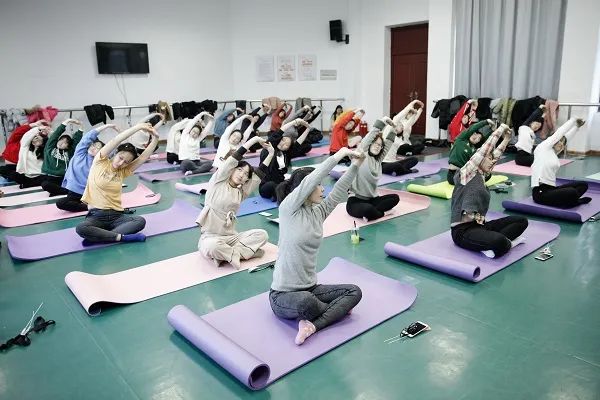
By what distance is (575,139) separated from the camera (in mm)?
8672

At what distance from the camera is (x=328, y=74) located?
12586 millimetres

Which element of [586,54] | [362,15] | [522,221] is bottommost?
[522,221]

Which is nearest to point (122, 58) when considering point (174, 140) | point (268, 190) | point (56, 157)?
point (174, 140)

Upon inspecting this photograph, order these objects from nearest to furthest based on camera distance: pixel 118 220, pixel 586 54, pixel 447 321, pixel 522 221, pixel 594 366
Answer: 1. pixel 594 366
2. pixel 447 321
3. pixel 522 221
4. pixel 118 220
5. pixel 586 54

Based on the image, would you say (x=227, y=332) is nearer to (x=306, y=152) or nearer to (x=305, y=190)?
(x=305, y=190)

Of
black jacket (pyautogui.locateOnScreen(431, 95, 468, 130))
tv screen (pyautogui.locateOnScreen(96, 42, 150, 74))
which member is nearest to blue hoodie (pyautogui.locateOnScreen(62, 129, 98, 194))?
tv screen (pyautogui.locateOnScreen(96, 42, 150, 74))

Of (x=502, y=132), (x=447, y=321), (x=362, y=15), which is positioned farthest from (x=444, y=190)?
(x=362, y=15)

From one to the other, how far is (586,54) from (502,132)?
17.1 ft

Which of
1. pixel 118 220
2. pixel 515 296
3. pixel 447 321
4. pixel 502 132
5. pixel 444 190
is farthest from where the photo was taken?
pixel 444 190

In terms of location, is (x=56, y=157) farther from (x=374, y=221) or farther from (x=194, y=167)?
(x=374, y=221)

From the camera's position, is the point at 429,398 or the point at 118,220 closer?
the point at 429,398

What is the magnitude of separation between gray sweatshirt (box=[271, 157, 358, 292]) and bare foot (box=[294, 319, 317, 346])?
9.1 inches

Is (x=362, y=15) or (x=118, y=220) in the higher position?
(x=362, y=15)

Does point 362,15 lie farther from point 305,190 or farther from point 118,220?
point 305,190
